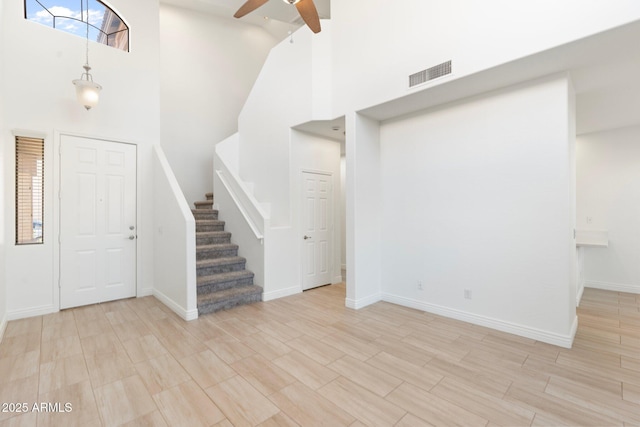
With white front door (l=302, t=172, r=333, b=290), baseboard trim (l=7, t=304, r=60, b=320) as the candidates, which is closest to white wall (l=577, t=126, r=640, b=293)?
white front door (l=302, t=172, r=333, b=290)

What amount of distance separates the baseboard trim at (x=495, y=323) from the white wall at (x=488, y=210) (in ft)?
0.03

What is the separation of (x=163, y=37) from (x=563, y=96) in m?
7.49

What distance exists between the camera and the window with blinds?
3652mm

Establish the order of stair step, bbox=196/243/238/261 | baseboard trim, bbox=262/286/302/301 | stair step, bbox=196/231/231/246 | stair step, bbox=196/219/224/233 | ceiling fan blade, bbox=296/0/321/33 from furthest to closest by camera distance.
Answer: stair step, bbox=196/219/224/233, stair step, bbox=196/231/231/246, stair step, bbox=196/243/238/261, baseboard trim, bbox=262/286/302/301, ceiling fan blade, bbox=296/0/321/33

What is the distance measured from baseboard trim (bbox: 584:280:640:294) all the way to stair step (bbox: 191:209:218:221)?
6799mm

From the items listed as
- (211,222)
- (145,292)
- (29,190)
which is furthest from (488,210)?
(29,190)

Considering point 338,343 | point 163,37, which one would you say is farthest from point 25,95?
point 338,343

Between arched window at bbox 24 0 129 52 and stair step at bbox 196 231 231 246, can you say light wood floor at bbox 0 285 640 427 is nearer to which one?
stair step at bbox 196 231 231 246

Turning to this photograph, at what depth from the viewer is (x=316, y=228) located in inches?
200

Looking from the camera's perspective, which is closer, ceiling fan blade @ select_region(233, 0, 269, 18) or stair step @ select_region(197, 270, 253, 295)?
ceiling fan blade @ select_region(233, 0, 269, 18)

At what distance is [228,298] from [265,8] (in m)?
5.87

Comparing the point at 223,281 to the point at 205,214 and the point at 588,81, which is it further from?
the point at 588,81

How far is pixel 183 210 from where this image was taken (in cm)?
369

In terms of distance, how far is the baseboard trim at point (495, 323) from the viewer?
2902 mm
